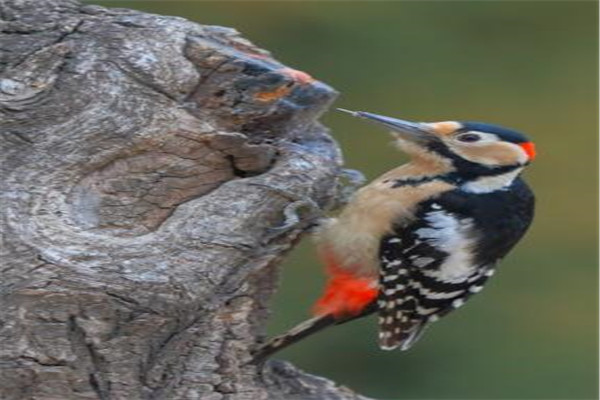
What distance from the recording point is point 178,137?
10.2ft

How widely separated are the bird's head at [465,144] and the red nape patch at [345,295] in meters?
0.31

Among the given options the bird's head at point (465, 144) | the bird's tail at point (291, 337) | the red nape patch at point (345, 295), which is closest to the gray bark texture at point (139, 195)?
the bird's tail at point (291, 337)

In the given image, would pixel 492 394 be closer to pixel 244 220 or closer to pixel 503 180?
pixel 503 180

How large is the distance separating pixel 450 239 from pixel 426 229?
0.18 ft

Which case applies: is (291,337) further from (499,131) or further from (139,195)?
(499,131)

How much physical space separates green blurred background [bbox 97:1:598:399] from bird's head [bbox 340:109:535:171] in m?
1.66

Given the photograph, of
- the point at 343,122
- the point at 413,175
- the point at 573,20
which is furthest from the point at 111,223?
the point at 573,20

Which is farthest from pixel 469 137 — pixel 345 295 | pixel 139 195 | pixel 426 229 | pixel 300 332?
pixel 139 195

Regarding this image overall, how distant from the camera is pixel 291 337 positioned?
11.1ft

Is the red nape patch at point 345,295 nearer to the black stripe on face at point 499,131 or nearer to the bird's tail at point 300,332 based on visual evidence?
the bird's tail at point 300,332

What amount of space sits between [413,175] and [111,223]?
88 centimetres

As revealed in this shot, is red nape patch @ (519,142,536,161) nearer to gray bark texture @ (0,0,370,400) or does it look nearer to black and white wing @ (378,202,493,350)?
black and white wing @ (378,202,493,350)

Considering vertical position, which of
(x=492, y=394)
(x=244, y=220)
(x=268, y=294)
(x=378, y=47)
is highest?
(x=244, y=220)

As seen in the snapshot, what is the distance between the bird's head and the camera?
3.66m
